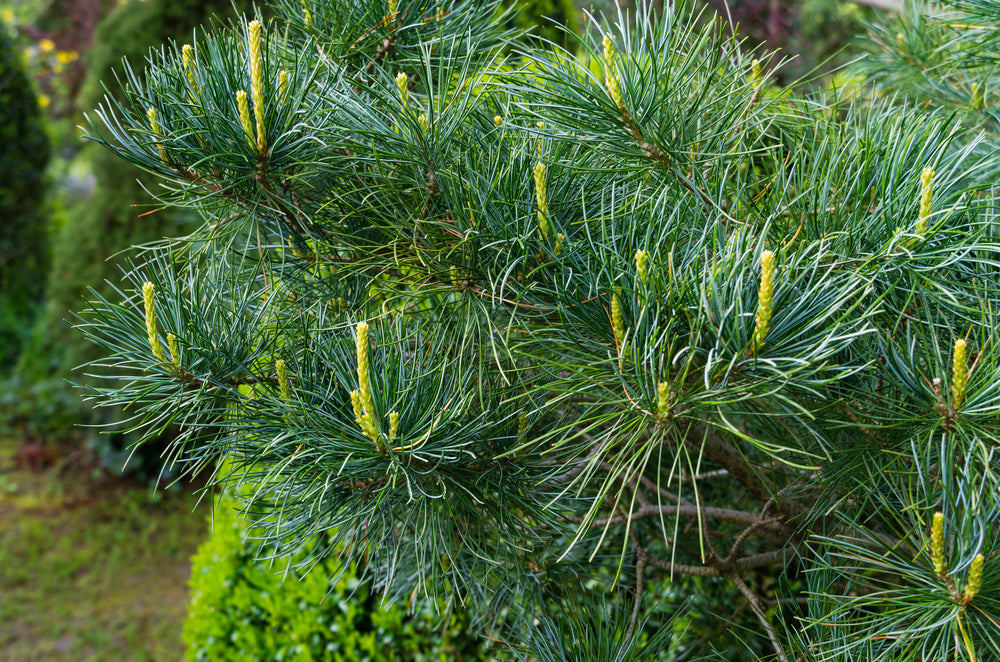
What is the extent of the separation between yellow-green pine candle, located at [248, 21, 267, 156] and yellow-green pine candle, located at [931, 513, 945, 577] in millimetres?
893

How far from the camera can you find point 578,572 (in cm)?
135

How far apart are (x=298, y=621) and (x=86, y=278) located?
128 inches

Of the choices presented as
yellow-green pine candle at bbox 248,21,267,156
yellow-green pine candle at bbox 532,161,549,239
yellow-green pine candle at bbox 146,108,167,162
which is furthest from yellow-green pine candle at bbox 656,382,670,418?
yellow-green pine candle at bbox 146,108,167,162

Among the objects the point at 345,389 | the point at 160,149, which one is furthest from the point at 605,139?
the point at 160,149

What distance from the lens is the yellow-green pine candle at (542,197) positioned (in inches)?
35.1

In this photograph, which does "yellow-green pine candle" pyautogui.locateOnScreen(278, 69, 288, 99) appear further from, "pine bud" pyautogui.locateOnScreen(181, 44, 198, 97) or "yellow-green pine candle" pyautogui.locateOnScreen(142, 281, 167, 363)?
"yellow-green pine candle" pyautogui.locateOnScreen(142, 281, 167, 363)

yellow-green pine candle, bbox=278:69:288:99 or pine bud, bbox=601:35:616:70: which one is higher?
yellow-green pine candle, bbox=278:69:288:99

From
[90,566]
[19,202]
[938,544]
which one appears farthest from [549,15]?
[19,202]

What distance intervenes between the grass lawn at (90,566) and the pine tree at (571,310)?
274cm

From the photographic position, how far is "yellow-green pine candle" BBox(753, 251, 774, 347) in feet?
2.31

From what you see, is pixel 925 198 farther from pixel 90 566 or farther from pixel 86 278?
pixel 86 278

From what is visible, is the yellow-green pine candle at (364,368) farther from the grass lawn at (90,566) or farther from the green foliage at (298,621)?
the grass lawn at (90,566)

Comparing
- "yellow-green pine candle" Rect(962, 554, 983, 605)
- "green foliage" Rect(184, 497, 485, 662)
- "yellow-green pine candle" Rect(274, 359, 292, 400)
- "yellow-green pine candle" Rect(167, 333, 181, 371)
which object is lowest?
"green foliage" Rect(184, 497, 485, 662)

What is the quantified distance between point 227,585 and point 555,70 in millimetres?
1881
